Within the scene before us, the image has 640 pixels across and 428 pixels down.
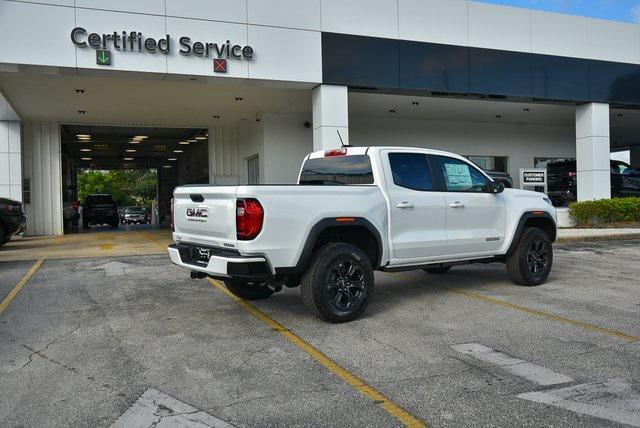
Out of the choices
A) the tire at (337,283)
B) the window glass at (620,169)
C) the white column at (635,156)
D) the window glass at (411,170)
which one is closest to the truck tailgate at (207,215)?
the tire at (337,283)

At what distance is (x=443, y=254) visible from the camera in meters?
7.14

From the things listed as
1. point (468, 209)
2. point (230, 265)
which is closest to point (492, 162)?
point (468, 209)

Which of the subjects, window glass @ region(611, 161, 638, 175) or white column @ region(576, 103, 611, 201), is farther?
window glass @ region(611, 161, 638, 175)

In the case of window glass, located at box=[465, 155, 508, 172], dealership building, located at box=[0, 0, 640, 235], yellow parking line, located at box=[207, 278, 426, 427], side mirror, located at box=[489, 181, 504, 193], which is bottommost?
yellow parking line, located at box=[207, 278, 426, 427]

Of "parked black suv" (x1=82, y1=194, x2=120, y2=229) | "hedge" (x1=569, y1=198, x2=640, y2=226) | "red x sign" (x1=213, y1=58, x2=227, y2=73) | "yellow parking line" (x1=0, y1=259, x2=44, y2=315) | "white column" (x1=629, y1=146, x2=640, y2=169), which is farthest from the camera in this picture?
"white column" (x1=629, y1=146, x2=640, y2=169)

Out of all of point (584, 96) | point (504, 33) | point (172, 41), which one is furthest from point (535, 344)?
point (584, 96)

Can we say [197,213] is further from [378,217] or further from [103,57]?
[103,57]

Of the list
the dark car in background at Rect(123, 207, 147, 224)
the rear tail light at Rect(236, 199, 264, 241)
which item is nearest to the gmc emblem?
the rear tail light at Rect(236, 199, 264, 241)

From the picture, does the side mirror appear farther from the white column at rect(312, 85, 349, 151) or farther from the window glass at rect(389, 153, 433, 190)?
the white column at rect(312, 85, 349, 151)

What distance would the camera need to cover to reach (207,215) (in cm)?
597

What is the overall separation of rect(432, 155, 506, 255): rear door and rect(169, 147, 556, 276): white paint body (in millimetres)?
14

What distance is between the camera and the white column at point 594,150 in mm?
18250

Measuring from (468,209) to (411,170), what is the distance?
103cm

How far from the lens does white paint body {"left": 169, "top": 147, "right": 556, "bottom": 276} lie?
561cm
